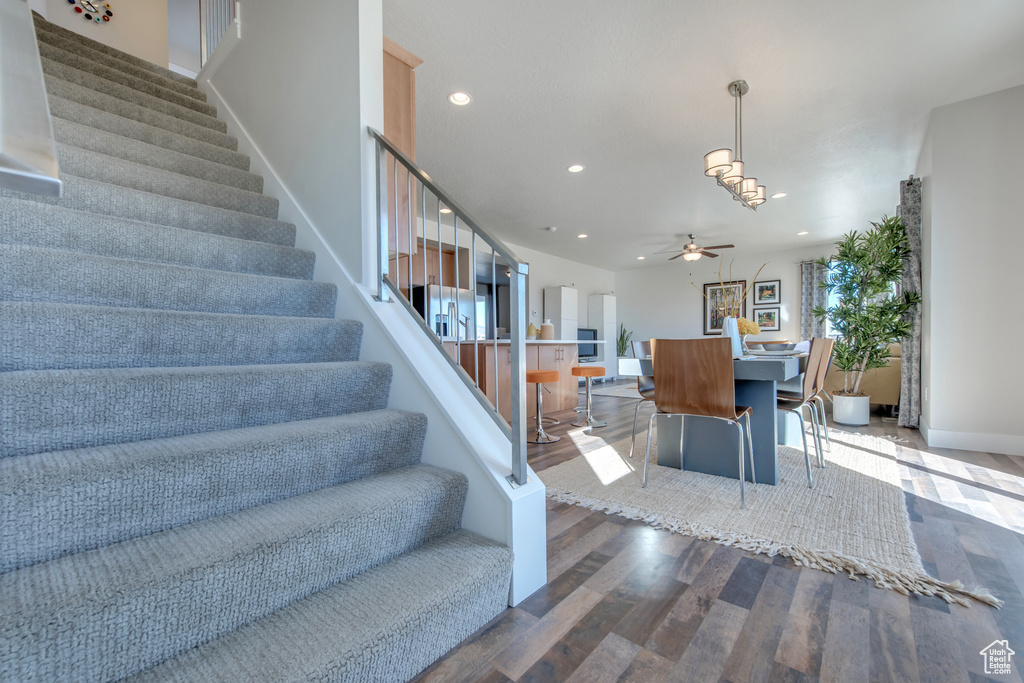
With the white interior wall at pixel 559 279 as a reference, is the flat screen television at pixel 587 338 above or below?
below

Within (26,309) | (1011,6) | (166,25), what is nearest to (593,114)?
(1011,6)

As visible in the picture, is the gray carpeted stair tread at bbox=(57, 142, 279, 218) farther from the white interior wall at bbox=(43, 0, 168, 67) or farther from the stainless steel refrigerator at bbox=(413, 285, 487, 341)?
the white interior wall at bbox=(43, 0, 168, 67)

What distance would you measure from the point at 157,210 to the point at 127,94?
4.95 ft

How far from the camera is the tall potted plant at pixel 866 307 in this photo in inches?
154

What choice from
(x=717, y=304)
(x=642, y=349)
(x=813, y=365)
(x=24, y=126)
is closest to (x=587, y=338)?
→ (x=717, y=304)

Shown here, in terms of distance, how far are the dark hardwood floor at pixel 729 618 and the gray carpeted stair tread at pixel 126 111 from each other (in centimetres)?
309

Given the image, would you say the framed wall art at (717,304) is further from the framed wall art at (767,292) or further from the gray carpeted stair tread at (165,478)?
the gray carpeted stair tread at (165,478)

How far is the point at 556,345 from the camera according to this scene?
5109mm

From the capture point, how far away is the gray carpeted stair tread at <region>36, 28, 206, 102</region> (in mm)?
2693

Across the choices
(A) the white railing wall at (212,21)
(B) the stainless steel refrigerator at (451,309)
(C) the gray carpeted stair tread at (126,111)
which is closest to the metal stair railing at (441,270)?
(B) the stainless steel refrigerator at (451,309)

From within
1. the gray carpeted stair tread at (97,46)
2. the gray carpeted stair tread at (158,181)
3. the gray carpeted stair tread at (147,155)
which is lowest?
the gray carpeted stair tread at (158,181)

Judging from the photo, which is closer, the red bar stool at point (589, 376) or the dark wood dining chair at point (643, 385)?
the dark wood dining chair at point (643, 385)

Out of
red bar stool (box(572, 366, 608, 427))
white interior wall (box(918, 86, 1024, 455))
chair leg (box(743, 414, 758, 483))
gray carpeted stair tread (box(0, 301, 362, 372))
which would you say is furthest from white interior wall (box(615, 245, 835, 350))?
gray carpeted stair tread (box(0, 301, 362, 372))

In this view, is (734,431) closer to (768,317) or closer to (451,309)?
(451,309)
